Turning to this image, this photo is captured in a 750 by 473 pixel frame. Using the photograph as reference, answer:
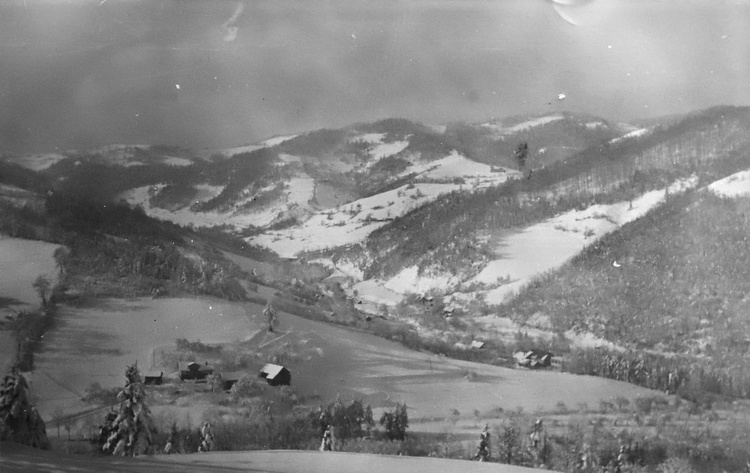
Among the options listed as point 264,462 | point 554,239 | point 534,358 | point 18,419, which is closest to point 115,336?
point 18,419

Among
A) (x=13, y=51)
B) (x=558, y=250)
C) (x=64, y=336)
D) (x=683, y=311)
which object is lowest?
(x=64, y=336)

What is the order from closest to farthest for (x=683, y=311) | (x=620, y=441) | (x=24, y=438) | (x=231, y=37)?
(x=24, y=438) → (x=620, y=441) → (x=683, y=311) → (x=231, y=37)

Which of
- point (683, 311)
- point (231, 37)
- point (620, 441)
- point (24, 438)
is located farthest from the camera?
point (231, 37)

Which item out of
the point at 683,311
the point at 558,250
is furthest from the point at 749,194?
the point at 558,250

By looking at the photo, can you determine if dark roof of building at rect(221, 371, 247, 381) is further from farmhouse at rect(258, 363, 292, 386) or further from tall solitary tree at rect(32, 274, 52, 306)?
tall solitary tree at rect(32, 274, 52, 306)

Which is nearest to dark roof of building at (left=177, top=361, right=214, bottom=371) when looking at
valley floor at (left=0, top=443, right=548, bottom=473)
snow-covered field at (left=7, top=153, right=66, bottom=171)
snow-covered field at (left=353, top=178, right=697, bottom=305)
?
valley floor at (left=0, top=443, right=548, bottom=473)

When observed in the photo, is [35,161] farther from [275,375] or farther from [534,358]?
[534,358]

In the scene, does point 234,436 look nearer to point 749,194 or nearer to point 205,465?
point 205,465
